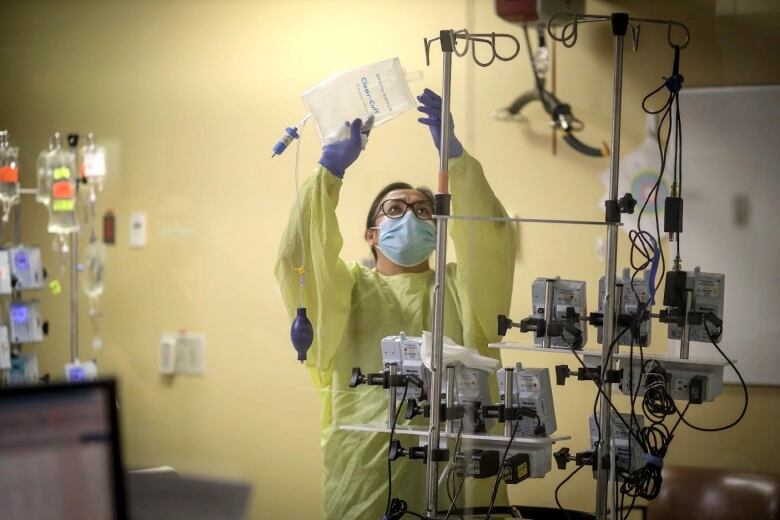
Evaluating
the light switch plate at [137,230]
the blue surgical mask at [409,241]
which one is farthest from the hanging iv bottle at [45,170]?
the blue surgical mask at [409,241]

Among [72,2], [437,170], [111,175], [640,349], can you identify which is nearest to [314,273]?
[437,170]

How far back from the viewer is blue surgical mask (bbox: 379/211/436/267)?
2637 millimetres

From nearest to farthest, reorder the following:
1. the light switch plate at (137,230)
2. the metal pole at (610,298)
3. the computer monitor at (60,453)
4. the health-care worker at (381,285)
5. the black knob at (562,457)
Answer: the computer monitor at (60,453) < the metal pole at (610,298) < the black knob at (562,457) < the health-care worker at (381,285) < the light switch plate at (137,230)

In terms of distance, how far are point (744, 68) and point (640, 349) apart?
3.00ft

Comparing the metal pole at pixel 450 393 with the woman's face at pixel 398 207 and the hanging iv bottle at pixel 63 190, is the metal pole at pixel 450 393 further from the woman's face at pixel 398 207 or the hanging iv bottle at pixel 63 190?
the hanging iv bottle at pixel 63 190

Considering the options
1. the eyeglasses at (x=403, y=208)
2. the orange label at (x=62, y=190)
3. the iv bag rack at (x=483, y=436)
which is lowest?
the iv bag rack at (x=483, y=436)

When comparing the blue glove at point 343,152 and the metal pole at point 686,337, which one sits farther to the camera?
the blue glove at point 343,152

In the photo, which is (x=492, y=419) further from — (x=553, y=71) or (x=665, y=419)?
(x=553, y=71)

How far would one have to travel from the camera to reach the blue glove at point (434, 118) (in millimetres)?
2586

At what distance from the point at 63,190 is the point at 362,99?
1.49 m

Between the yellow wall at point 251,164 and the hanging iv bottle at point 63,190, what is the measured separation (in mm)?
69

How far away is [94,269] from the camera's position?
11.8 ft

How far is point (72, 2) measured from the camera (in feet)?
11.7

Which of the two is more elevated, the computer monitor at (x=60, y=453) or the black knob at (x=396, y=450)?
the computer monitor at (x=60, y=453)
